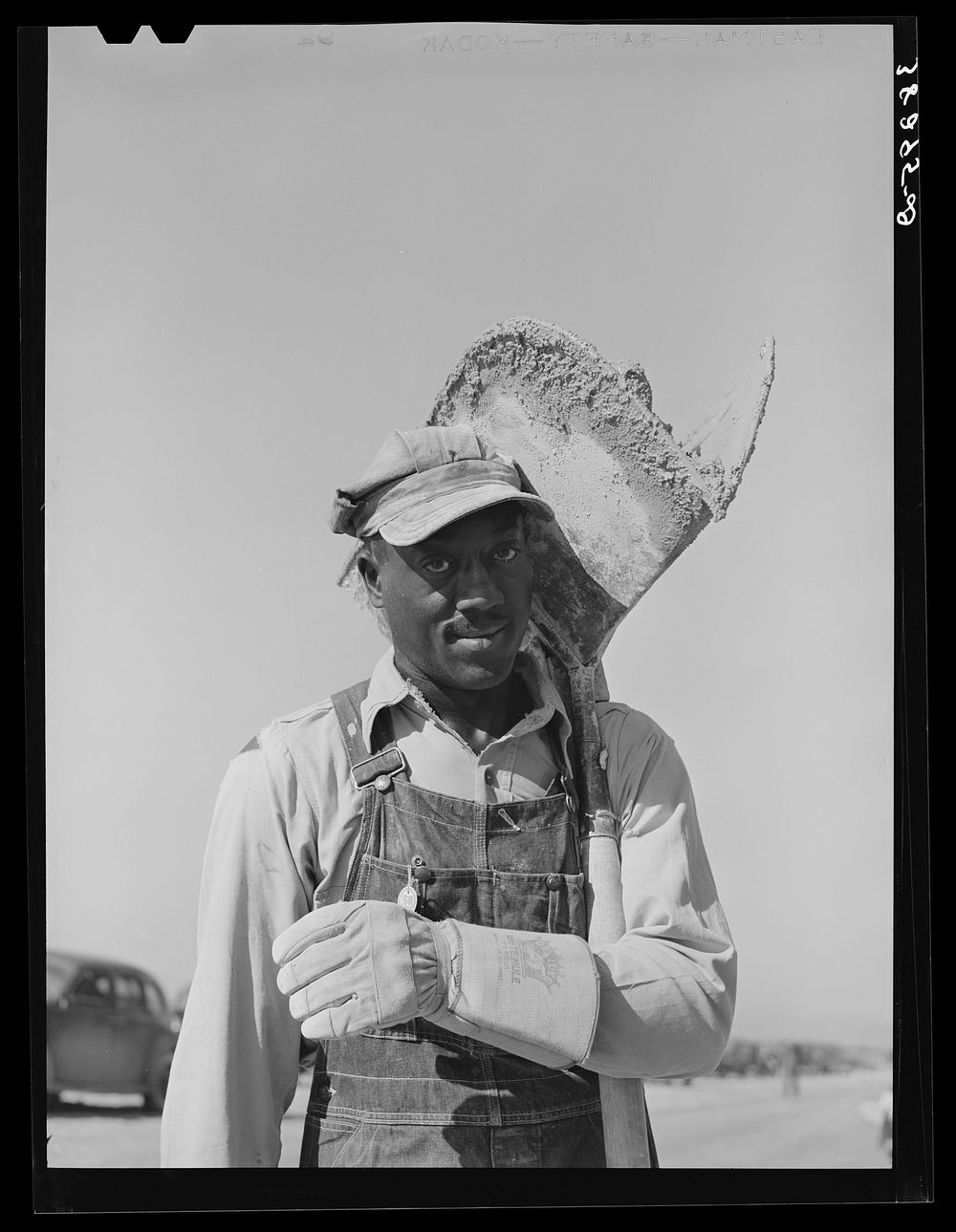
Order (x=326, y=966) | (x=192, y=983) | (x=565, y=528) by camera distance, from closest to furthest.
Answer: (x=326, y=966), (x=192, y=983), (x=565, y=528)

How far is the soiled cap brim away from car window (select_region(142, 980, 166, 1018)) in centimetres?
111

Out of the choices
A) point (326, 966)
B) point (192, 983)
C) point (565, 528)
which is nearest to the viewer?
point (326, 966)

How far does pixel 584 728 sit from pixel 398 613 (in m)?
0.50

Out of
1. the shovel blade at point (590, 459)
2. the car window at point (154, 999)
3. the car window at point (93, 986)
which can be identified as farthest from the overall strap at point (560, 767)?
the car window at point (93, 986)

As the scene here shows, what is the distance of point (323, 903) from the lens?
3.29m

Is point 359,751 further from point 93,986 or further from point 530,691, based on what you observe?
point 93,986

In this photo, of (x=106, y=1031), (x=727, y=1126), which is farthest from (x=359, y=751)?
(x=727, y=1126)

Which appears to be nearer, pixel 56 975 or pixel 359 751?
pixel 359 751

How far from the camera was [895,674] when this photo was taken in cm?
364

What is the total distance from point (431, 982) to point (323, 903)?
0.33m

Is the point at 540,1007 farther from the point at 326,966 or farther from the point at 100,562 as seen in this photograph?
the point at 100,562

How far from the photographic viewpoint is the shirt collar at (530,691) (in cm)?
338

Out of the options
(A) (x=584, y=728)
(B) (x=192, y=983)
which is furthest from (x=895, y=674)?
(B) (x=192, y=983)

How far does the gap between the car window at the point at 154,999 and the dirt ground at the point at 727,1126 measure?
7.5 inches
